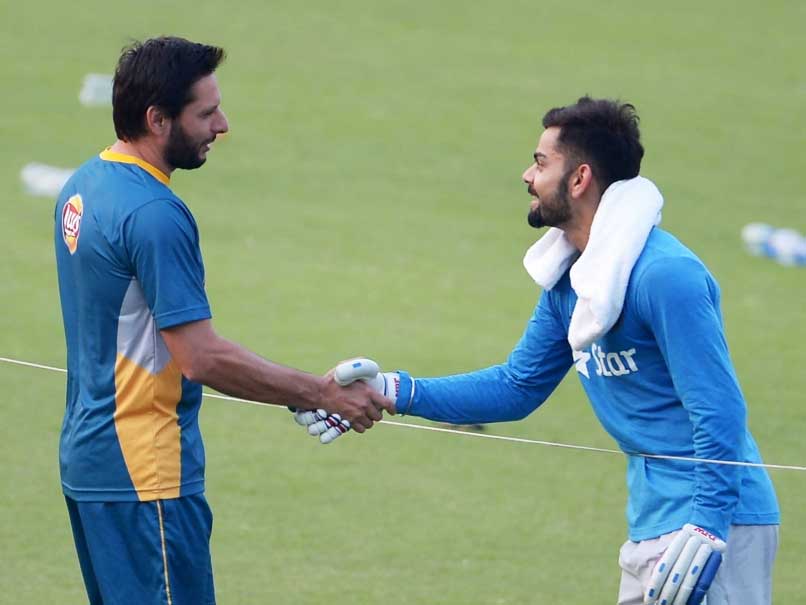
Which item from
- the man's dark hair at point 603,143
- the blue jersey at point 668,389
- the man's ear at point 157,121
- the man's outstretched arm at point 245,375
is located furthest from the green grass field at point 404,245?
the man's ear at point 157,121

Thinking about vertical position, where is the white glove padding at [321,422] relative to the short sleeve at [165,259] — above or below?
below

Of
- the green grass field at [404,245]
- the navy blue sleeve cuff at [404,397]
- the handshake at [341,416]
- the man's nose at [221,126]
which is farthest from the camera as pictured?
the green grass field at [404,245]

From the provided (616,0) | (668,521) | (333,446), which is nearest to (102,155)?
(668,521)

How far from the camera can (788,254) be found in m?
13.3

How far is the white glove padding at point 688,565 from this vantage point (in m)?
4.03

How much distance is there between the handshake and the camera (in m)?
4.74

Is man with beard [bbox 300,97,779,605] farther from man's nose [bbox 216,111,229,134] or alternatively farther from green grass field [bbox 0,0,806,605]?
green grass field [bbox 0,0,806,605]

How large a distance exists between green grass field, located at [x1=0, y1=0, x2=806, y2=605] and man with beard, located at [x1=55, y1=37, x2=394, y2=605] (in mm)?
2013

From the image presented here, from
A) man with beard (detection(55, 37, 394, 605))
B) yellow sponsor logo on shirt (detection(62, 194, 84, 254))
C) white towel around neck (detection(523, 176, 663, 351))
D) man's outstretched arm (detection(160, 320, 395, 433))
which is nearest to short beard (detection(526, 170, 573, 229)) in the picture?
white towel around neck (detection(523, 176, 663, 351))

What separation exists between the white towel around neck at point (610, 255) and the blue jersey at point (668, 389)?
5cm

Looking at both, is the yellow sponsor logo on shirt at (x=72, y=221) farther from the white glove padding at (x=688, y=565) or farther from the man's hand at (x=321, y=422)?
the white glove padding at (x=688, y=565)

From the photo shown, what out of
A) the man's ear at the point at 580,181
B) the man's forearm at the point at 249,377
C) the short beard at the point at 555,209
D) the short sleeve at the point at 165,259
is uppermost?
the man's ear at the point at 580,181

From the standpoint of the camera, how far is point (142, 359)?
4191 mm

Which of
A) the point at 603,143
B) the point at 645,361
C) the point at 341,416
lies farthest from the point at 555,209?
the point at 341,416
